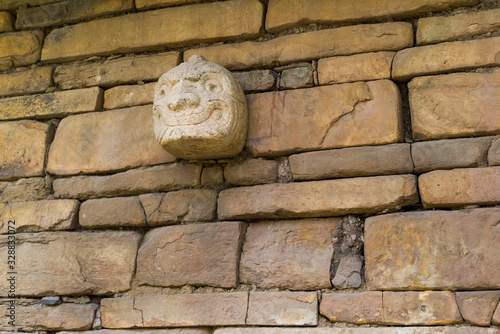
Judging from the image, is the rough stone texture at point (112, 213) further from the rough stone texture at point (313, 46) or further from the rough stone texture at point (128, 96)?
the rough stone texture at point (313, 46)

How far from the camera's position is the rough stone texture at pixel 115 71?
12.9 feet

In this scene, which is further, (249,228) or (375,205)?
(249,228)

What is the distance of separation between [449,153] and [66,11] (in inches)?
115

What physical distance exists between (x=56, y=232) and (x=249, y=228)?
1321mm

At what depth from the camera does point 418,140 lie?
10.7 feet

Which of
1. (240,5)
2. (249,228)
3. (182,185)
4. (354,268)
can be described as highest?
(240,5)

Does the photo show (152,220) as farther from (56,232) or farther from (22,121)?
(22,121)

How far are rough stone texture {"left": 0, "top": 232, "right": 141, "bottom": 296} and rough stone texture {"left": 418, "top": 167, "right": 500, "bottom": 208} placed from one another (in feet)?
5.86

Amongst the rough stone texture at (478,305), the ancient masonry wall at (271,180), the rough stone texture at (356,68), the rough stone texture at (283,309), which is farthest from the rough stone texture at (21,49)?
the rough stone texture at (478,305)

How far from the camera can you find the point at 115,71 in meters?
4.01

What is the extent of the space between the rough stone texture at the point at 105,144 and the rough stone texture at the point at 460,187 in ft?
5.21

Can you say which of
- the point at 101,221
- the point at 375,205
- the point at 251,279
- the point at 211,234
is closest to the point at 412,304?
the point at 375,205

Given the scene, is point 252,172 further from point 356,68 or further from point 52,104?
point 52,104

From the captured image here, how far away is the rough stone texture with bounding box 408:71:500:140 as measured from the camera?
315cm
